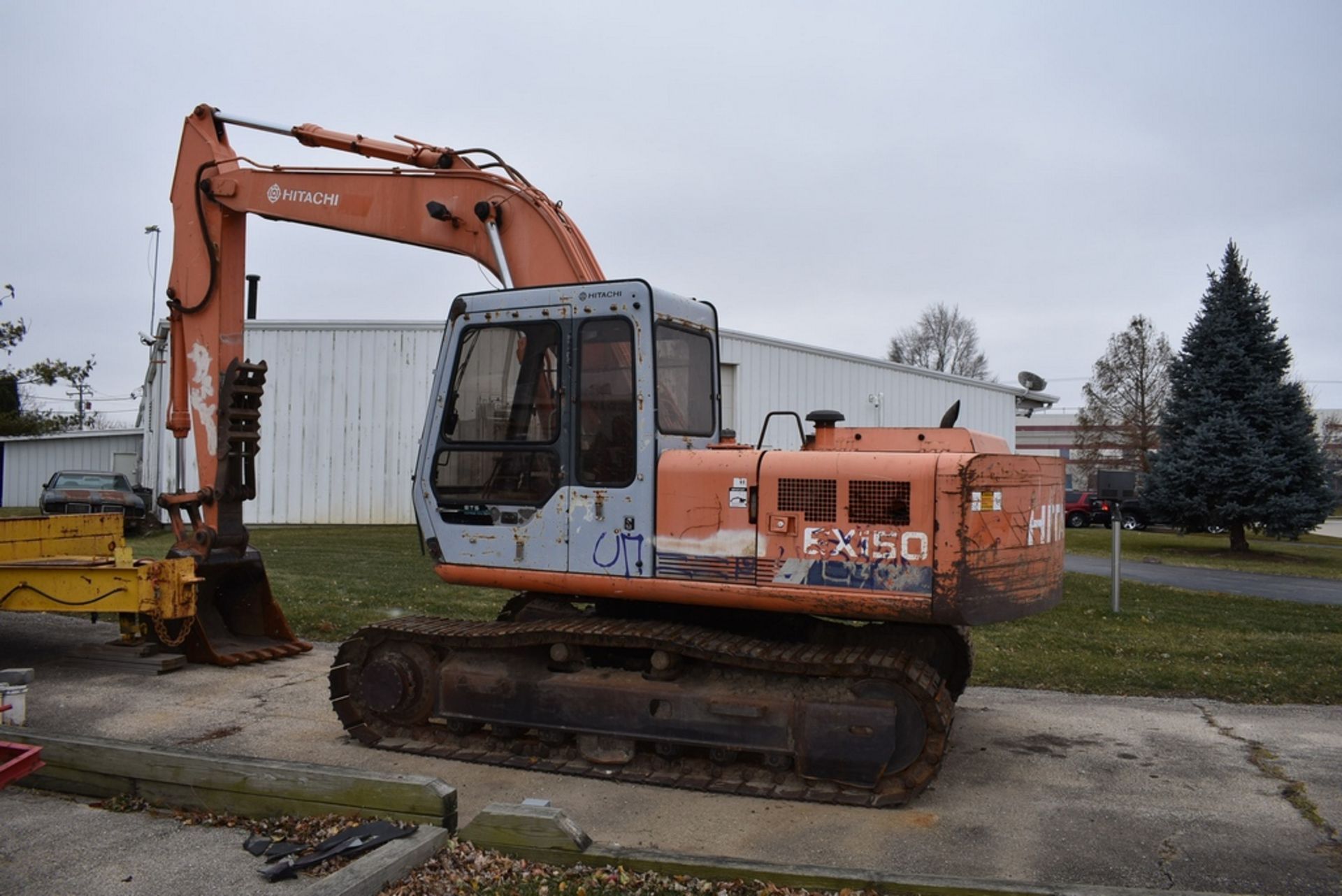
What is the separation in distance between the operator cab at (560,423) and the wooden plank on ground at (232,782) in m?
1.81

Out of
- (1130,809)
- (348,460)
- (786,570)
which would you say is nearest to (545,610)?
(786,570)

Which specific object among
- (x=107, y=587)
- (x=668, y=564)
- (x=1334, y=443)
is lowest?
(x=107, y=587)

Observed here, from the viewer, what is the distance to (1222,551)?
27.0 metres

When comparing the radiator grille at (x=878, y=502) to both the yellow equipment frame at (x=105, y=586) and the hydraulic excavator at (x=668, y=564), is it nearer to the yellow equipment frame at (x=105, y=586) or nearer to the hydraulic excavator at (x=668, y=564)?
the hydraulic excavator at (x=668, y=564)

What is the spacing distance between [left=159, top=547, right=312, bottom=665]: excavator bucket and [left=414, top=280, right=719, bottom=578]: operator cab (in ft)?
10.5

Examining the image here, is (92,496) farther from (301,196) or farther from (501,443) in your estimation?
(501,443)

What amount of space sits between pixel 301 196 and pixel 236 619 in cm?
396

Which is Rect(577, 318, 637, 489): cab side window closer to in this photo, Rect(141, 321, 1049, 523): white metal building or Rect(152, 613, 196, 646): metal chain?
Rect(152, 613, 196, 646): metal chain

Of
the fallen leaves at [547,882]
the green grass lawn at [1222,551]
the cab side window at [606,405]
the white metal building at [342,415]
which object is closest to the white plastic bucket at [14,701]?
the fallen leaves at [547,882]

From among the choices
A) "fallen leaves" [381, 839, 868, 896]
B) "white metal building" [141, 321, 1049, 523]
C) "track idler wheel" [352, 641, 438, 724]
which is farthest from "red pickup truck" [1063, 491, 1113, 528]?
"fallen leaves" [381, 839, 868, 896]

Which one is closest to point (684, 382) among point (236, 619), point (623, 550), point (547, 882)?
point (623, 550)

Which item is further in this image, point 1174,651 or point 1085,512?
point 1085,512

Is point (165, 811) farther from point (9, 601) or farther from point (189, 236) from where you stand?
point (189, 236)

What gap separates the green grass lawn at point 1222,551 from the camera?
23.0m
